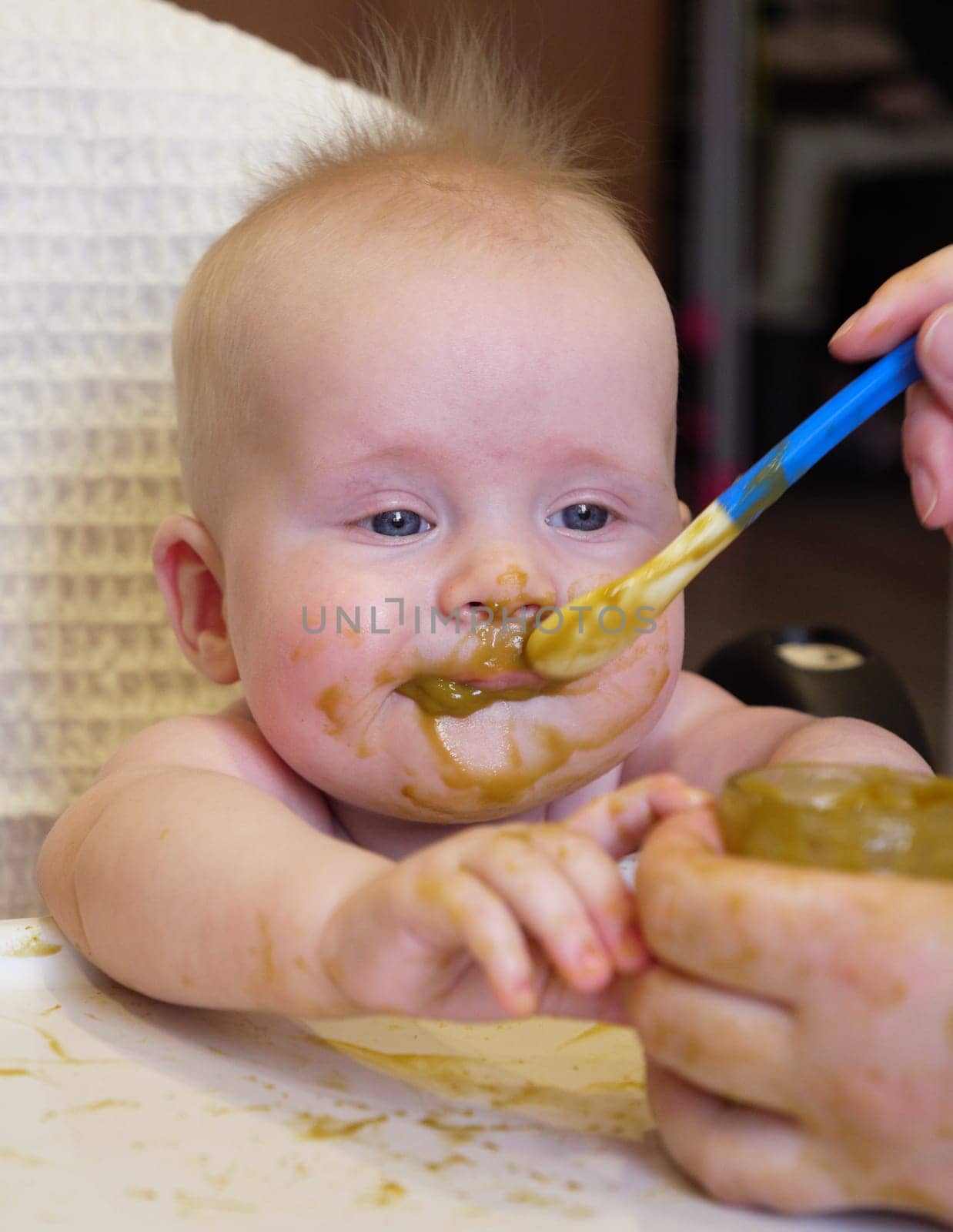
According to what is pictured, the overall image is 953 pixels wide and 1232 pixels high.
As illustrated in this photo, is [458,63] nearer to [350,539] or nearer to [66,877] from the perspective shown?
[350,539]

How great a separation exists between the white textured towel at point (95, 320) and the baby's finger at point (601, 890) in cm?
66

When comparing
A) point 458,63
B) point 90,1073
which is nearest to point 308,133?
point 458,63

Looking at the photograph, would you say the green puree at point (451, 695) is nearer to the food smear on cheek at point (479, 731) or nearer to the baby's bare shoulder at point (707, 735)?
the food smear on cheek at point (479, 731)

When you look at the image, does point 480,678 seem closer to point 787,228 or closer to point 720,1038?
point 720,1038

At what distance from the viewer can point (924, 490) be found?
73 cm

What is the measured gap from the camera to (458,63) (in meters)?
0.94

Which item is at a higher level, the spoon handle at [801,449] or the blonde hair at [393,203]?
the blonde hair at [393,203]

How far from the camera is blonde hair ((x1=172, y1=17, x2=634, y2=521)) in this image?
74 cm

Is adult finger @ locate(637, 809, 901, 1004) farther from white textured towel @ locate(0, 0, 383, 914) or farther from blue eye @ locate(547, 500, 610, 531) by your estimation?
white textured towel @ locate(0, 0, 383, 914)

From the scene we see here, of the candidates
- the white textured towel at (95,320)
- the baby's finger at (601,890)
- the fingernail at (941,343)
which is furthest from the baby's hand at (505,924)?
the white textured towel at (95,320)

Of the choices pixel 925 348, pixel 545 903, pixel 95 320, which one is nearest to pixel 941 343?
pixel 925 348

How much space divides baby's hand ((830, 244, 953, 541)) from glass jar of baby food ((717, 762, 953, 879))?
0.28 m

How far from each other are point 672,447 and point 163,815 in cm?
34

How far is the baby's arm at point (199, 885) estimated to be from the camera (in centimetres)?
52
